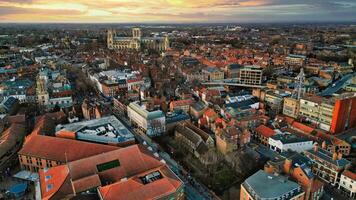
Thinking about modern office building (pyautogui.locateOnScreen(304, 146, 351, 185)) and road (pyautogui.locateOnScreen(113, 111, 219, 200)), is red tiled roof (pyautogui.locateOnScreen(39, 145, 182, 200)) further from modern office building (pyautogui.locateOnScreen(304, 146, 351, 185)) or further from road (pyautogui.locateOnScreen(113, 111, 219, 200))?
modern office building (pyautogui.locateOnScreen(304, 146, 351, 185))

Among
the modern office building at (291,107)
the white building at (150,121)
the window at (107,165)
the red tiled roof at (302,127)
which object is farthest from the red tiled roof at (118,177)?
the modern office building at (291,107)

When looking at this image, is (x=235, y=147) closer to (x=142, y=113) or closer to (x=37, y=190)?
(x=142, y=113)

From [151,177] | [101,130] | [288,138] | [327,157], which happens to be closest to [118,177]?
[151,177]

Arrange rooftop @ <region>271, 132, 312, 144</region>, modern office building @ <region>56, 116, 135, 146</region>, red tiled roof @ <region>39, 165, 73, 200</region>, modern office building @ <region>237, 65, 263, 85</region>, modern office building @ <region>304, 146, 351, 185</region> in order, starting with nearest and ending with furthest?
red tiled roof @ <region>39, 165, 73, 200</region>, modern office building @ <region>304, 146, 351, 185</region>, modern office building @ <region>56, 116, 135, 146</region>, rooftop @ <region>271, 132, 312, 144</region>, modern office building @ <region>237, 65, 263, 85</region>

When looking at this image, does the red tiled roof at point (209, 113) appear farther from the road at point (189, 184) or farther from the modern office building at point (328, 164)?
the modern office building at point (328, 164)

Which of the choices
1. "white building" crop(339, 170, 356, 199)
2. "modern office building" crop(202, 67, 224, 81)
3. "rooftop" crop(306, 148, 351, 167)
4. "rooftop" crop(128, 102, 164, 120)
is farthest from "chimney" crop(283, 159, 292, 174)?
"modern office building" crop(202, 67, 224, 81)

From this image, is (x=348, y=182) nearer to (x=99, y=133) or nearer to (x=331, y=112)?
(x=331, y=112)
